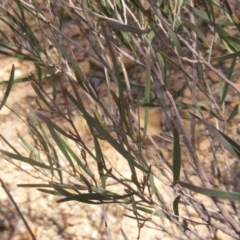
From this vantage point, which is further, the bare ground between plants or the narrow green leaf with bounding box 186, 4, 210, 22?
the bare ground between plants

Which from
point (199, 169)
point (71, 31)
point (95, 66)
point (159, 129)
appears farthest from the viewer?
point (71, 31)

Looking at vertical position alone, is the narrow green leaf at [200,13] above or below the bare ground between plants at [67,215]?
above

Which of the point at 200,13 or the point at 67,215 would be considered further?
the point at 67,215

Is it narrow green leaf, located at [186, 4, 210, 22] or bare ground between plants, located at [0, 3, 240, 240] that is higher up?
narrow green leaf, located at [186, 4, 210, 22]

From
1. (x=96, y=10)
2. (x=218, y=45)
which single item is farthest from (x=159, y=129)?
(x=96, y=10)

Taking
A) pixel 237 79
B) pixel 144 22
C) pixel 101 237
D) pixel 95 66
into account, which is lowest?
pixel 101 237

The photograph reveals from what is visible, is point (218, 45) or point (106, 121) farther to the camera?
point (218, 45)

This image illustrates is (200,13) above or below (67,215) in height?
above

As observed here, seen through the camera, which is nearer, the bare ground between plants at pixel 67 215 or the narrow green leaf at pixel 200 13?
the narrow green leaf at pixel 200 13

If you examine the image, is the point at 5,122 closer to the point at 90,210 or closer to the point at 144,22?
the point at 90,210

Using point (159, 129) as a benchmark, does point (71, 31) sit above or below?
above

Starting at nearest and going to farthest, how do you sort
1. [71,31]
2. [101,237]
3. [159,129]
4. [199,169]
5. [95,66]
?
[199,169]
[101,237]
[159,129]
[95,66]
[71,31]
